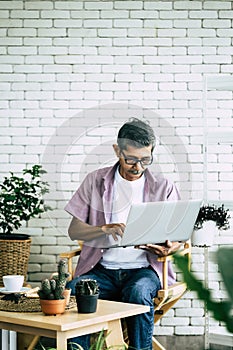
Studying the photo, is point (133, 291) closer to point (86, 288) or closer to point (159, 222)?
point (159, 222)

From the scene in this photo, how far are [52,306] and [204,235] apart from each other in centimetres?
135

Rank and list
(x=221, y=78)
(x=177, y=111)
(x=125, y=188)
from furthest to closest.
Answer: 1. (x=177, y=111)
2. (x=221, y=78)
3. (x=125, y=188)

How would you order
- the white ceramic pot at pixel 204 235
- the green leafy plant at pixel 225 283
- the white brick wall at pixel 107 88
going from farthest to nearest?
the white brick wall at pixel 107 88 < the white ceramic pot at pixel 204 235 < the green leafy plant at pixel 225 283

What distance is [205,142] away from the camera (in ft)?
13.9

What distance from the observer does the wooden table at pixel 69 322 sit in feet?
8.75

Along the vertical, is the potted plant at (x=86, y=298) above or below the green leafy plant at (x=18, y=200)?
below

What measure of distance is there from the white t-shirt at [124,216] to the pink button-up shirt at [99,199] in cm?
3

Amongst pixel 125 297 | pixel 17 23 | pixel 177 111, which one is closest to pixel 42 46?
pixel 17 23

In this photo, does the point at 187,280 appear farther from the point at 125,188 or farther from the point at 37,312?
the point at 125,188

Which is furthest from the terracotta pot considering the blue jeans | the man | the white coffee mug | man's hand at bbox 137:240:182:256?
man's hand at bbox 137:240:182:256

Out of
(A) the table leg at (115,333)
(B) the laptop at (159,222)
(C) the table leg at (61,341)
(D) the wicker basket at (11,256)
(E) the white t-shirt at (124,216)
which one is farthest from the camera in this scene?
(D) the wicker basket at (11,256)

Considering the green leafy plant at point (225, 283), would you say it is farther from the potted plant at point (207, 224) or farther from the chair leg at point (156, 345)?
the potted plant at point (207, 224)

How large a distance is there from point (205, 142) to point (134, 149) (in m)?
0.75

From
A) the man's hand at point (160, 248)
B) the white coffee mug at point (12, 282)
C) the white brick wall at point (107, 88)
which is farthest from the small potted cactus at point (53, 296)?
the white brick wall at point (107, 88)
